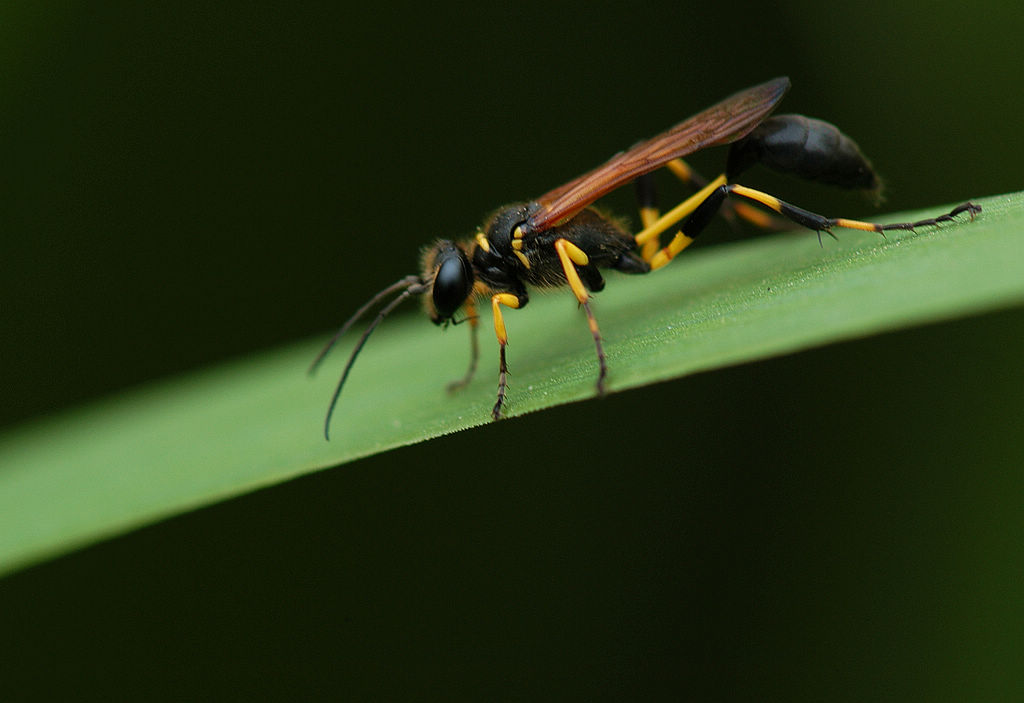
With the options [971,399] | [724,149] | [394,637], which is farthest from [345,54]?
[971,399]

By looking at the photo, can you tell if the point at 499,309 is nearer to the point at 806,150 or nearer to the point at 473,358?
the point at 473,358

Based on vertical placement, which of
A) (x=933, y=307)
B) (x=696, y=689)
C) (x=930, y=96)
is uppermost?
(x=933, y=307)

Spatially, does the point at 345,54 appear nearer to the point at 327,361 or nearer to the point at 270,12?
the point at 270,12

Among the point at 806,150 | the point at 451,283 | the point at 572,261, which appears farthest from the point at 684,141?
Result: the point at 451,283

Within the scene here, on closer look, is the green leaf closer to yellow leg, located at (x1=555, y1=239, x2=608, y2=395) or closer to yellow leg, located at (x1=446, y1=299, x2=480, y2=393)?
yellow leg, located at (x1=446, y1=299, x2=480, y2=393)

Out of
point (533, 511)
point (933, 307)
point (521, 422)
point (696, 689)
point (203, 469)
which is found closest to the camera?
point (933, 307)

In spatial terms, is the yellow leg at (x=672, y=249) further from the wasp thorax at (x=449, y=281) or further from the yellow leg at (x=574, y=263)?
the wasp thorax at (x=449, y=281)

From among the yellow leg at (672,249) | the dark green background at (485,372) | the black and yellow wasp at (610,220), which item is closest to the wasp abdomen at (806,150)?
the black and yellow wasp at (610,220)
